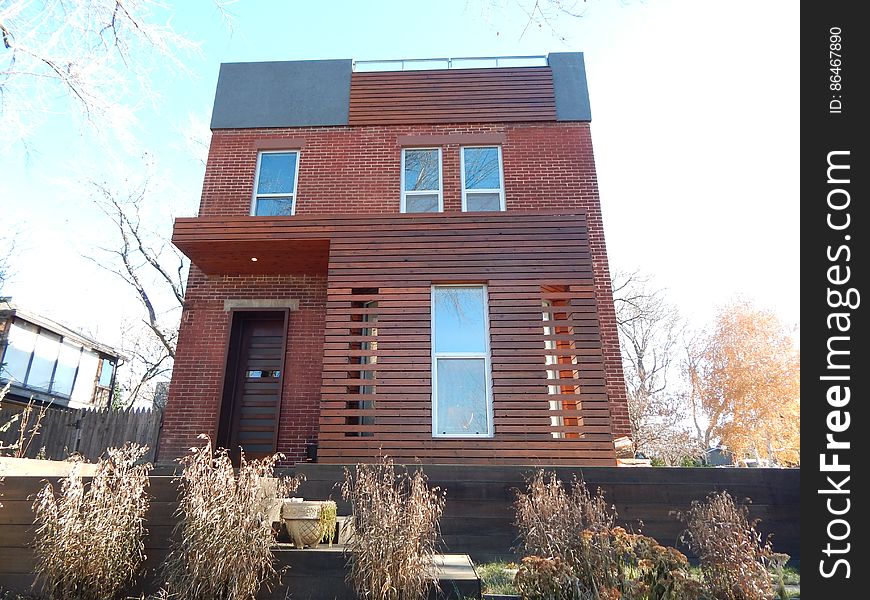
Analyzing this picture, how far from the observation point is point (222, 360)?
27.7 ft

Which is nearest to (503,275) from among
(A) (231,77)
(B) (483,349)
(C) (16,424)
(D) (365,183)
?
(B) (483,349)

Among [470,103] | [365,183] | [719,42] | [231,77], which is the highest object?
[231,77]

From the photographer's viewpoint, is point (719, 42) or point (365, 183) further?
point (365, 183)

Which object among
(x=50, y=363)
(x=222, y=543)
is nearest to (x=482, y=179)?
(x=222, y=543)

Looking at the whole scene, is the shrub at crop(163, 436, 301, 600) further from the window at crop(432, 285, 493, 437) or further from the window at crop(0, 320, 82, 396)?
the window at crop(0, 320, 82, 396)

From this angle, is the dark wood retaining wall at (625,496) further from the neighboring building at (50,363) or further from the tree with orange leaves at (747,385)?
the tree with orange leaves at (747,385)

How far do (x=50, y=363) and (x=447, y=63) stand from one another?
15.6 m

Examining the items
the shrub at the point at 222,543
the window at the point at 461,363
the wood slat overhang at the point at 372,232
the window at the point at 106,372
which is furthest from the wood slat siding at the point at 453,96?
the window at the point at 106,372

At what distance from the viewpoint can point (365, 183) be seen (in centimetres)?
954

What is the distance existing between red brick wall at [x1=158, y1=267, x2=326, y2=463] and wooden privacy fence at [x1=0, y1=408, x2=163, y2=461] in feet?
8.71

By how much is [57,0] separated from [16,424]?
32.3 ft
